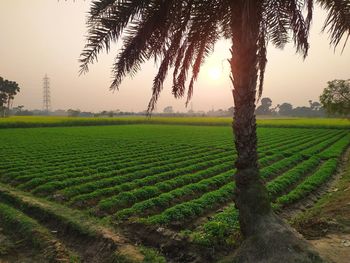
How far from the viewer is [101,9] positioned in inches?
267

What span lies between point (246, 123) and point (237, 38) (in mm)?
1916

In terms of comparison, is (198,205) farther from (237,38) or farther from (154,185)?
(237,38)

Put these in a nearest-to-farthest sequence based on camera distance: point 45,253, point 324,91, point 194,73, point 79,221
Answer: point 45,253
point 194,73
point 79,221
point 324,91

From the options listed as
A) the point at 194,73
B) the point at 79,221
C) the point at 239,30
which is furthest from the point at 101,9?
the point at 79,221

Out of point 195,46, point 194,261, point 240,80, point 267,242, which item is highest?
point 195,46

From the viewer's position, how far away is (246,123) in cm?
764

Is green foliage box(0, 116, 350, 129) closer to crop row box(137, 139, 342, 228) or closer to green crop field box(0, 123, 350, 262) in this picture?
green crop field box(0, 123, 350, 262)

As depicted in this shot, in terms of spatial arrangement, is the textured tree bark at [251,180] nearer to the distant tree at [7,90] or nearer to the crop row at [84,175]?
the crop row at [84,175]

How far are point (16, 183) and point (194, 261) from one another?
10857 mm

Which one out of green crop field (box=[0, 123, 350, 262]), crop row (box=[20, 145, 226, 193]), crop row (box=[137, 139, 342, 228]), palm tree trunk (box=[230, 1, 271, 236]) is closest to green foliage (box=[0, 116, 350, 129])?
green crop field (box=[0, 123, 350, 262])

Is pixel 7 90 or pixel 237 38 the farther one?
pixel 7 90

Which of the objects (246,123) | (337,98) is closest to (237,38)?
(246,123)

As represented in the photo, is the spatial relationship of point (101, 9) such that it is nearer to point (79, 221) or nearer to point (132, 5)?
point (132, 5)

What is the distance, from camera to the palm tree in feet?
22.4
